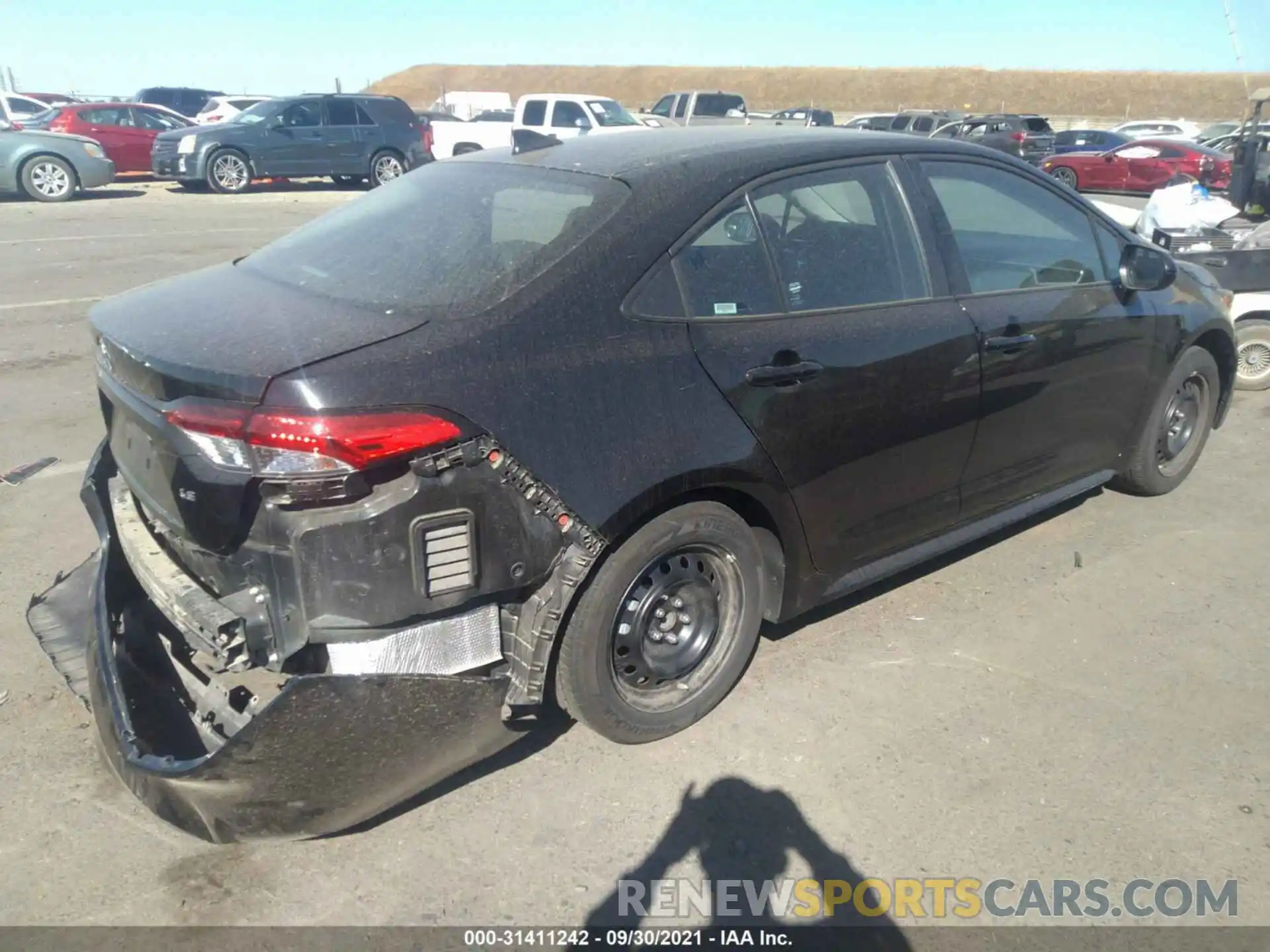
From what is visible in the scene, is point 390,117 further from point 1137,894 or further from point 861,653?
point 1137,894

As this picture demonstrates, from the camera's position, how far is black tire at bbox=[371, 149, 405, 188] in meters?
19.8

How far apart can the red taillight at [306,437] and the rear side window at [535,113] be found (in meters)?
20.3

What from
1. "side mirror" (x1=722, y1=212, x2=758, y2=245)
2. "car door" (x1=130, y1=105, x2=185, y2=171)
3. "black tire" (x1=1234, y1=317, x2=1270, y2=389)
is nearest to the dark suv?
"car door" (x1=130, y1=105, x2=185, y2=171)

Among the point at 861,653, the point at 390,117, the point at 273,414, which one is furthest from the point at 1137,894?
the point at 390,117

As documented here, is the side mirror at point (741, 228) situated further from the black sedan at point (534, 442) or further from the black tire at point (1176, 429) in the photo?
the black tire at point (1176, 429)

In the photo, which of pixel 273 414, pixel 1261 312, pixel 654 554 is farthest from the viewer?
pixel 1261 312

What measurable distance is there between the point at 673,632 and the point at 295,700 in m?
1.23

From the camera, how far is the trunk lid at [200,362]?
2.41m

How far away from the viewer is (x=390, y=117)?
778 inches

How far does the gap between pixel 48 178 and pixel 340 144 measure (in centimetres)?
513

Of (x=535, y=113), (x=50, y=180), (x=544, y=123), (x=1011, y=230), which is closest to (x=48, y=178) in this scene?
(x=50, y=180)

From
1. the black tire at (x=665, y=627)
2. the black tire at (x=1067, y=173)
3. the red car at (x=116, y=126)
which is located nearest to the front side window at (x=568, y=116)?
the red car at (x=116, y=126)

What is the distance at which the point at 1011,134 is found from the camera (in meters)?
26.1

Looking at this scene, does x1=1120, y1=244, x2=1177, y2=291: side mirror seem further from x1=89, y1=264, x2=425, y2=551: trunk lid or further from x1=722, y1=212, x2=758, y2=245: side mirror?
x1=89, y1=264, x2=425, y2=551: trunk lid
